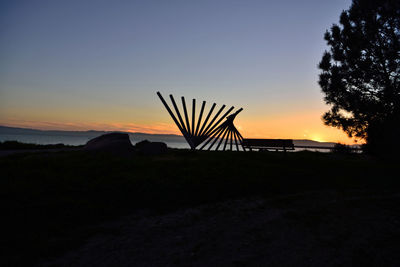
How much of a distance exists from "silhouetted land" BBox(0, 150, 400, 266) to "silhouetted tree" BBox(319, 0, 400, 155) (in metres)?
6.87

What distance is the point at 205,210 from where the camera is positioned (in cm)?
517

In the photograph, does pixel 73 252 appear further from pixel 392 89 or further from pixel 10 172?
pixel 392 89

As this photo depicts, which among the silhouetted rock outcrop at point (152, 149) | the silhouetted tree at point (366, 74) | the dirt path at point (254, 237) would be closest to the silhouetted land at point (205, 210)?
the dirt path at point (254, 237)

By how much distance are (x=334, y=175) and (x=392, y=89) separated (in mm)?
8564

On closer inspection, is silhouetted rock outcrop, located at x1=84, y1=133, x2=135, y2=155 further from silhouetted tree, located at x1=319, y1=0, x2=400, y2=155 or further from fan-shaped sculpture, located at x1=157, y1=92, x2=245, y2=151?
silhouetted tree, located at x1=319, y1=0, x2=400, y2=155

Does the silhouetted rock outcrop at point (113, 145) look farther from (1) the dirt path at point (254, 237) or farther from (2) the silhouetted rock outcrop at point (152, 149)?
(1) the dirt path at point (254, 237)

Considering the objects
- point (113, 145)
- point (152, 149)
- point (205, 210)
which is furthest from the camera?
point (152, 149)

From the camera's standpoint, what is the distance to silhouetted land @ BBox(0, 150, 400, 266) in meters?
3.32

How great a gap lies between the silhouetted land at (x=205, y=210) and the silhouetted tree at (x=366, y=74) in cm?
687

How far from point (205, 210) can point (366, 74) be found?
46.8 ft

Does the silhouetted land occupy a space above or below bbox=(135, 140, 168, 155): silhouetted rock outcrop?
below

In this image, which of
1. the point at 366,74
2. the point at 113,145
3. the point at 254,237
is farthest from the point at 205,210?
the point at 366,74

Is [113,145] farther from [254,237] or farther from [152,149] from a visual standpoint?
[254,237]

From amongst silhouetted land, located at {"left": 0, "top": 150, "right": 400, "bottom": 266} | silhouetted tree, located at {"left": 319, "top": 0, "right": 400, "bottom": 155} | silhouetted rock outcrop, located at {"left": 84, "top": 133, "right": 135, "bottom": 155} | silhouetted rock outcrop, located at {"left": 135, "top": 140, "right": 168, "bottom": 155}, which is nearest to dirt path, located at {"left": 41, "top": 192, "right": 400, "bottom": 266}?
silhouetted land, located at {"left": 0, "top": 150, "right": 400, "bottom": 266}
